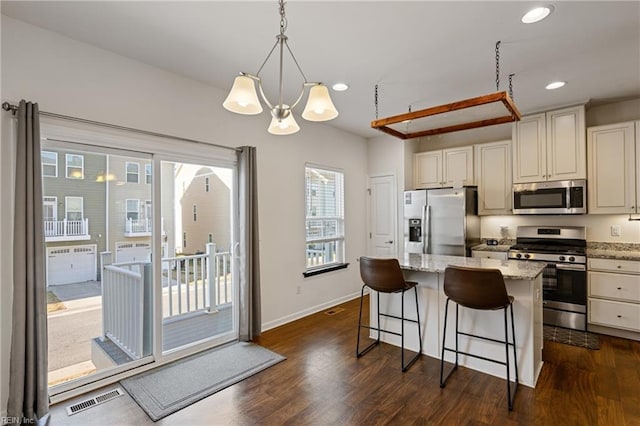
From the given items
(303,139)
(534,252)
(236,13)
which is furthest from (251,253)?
(534,252)

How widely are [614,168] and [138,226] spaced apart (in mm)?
5212

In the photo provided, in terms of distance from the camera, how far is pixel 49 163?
247cm

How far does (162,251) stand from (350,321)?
2.43 m

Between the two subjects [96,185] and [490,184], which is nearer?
[96,185]

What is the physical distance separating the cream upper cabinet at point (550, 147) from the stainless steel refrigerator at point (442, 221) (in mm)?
739

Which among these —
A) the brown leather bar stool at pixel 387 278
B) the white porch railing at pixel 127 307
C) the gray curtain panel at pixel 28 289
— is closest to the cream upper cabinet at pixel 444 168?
the brown leather bar stool at pixel 387 278

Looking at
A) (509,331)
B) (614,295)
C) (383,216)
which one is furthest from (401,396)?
(383,216)

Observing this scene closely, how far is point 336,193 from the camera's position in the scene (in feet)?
17.0

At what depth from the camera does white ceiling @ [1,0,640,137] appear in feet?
7.05

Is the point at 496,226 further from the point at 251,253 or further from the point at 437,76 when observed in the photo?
the point at 251,253

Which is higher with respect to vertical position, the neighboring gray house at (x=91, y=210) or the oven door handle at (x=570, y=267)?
the neighboring gray house at (x=91, y=210)

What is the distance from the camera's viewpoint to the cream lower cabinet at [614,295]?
3416 mm

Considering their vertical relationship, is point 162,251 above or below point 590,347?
above

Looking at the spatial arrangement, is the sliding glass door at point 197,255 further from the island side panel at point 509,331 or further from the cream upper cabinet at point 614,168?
the cream upper cabinet at point 614,168
